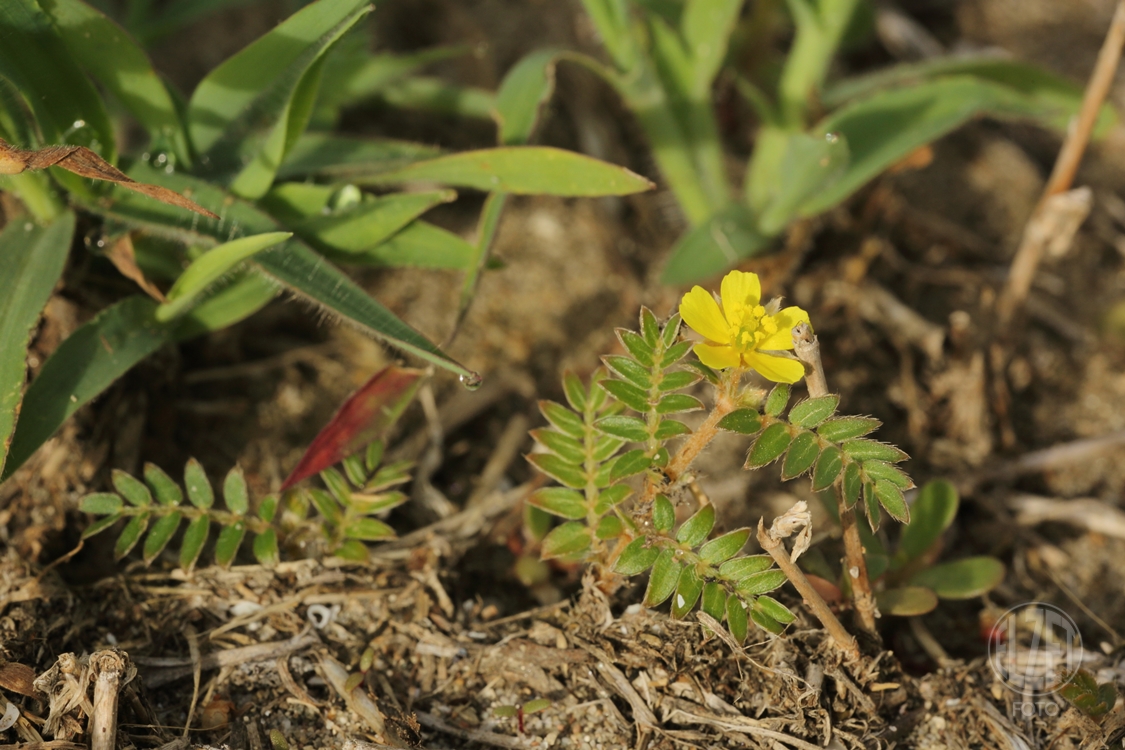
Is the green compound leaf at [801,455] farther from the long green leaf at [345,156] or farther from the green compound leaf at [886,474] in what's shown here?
the long green leaf at [345,156]

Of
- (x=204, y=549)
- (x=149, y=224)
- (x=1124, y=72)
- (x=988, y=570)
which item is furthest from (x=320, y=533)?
(x=1124, y=72)

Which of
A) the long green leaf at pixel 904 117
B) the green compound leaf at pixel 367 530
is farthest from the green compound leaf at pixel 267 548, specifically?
the long green leaf at pixel 904 117

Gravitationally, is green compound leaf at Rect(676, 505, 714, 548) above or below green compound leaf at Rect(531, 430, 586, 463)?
below

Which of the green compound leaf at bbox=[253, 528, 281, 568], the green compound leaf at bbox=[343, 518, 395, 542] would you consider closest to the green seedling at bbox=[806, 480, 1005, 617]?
the green compound leaf at bbox=[343, 518, 395, 542]

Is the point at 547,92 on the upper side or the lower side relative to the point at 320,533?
upper

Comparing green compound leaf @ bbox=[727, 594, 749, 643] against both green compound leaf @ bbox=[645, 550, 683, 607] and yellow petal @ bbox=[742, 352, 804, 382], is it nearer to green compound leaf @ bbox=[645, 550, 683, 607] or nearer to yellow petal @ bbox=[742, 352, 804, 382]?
green compound leaf @ bbox=[645, 550, 683, 607]

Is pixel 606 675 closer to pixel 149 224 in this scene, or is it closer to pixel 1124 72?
pixel 149 224
